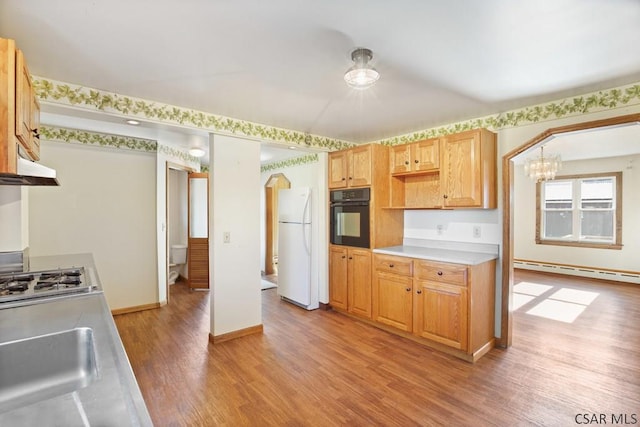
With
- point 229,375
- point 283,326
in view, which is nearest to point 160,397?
point 229,375

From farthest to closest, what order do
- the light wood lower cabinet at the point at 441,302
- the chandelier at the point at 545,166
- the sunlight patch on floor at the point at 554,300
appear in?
the chandelier at the point at 545,166, the sunlight patch on floor at the point at 554,300, the light wood lower cabinet at the point at 441,302

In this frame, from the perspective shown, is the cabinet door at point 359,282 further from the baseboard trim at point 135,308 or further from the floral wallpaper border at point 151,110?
the baseboard trim at point 135,308

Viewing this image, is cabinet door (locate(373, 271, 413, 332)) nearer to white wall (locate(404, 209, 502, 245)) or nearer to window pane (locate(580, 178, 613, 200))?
white wall (locate(404, 209, 502, 245))

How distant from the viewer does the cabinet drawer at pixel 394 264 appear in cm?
316

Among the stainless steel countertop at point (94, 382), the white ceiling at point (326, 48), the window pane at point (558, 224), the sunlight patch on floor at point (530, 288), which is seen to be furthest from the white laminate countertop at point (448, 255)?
the window pane at point (558, 224)

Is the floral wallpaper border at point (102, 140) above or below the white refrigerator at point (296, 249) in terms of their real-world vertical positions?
above

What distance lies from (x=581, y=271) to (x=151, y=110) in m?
7.68

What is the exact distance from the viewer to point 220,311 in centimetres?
313

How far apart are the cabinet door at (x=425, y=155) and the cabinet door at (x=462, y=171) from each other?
Answer: 3.4 inches

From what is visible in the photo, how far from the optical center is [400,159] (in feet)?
11.7

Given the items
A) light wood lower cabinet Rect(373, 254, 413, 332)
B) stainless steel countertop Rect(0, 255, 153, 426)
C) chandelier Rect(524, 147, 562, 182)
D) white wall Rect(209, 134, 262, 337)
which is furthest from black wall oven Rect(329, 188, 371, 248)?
chandelier Rect(524, 147, 562, 182)

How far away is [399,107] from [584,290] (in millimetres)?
4872

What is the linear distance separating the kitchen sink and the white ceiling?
1.48 m

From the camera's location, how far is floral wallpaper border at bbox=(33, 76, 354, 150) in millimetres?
2305
